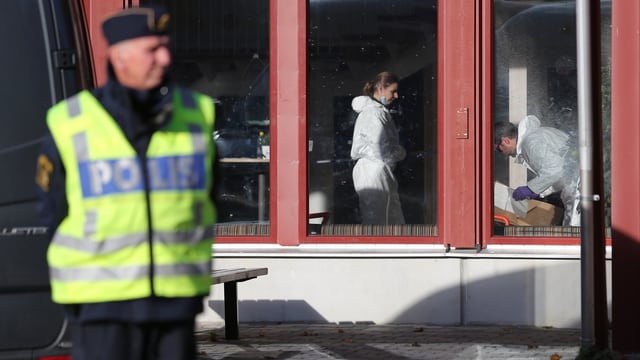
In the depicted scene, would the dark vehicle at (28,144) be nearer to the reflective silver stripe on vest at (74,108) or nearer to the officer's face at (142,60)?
the reflective silver stripe on vest at (74,108)

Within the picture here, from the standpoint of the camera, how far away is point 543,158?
1159 centimetres

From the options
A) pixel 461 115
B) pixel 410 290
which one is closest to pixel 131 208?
pixel 410 290

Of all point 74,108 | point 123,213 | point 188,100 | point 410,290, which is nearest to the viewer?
point 123,213

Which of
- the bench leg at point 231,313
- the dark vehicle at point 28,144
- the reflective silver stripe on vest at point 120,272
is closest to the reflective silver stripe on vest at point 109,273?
the reflective silver stripe on vest at point 120,272

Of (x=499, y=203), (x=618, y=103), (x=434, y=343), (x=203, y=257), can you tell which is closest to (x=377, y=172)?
(x=499, y=203)

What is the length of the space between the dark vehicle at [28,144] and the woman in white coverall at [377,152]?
21.0 feet

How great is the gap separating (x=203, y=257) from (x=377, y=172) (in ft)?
24.0

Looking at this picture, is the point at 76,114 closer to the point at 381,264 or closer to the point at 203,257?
the point at 203,257

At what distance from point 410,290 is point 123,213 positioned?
7.21 metres

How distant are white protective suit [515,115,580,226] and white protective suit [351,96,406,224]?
105 cm

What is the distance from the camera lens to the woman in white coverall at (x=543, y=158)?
37.7ft

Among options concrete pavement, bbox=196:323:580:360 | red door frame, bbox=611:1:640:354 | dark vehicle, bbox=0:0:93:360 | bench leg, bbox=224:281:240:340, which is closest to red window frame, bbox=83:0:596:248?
concrete pavement, bbox=196:323:580:360

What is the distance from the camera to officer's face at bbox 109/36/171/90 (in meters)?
4.37

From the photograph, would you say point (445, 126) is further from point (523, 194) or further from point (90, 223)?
point (90, 223)
